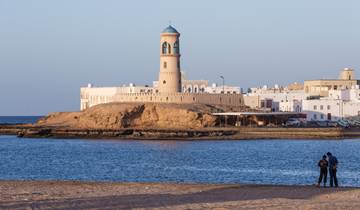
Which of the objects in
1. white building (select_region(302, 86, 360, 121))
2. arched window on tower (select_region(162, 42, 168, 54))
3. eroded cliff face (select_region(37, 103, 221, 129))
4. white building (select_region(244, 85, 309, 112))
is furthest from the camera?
white building (select_region(244, 85, 309, 112))

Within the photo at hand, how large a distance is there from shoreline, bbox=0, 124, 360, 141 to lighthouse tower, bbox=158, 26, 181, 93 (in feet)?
27.8

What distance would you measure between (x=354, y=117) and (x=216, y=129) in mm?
20263

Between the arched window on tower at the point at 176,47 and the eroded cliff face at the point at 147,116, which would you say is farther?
the arched window on tower at the point at 176,47

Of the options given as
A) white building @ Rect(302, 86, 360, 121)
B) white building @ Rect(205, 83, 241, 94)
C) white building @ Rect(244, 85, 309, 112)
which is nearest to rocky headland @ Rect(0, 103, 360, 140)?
white building @ Rect(302, 86, 360, 121)

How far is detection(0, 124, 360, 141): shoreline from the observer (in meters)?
83.0

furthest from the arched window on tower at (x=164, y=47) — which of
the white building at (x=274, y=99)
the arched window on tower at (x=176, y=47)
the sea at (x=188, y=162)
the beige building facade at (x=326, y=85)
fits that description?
the beige building facade at (x=326, y=85)

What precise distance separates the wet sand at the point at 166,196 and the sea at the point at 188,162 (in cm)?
836

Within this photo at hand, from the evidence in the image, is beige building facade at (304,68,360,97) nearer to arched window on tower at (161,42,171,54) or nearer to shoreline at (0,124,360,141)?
arched window on tower at (161,42,171,54)

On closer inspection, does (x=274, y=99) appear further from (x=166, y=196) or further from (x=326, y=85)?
(x=166, y=196)

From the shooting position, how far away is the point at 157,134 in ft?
284

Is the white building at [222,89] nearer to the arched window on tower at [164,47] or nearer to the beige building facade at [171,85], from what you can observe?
the beige building facade at [171,85]

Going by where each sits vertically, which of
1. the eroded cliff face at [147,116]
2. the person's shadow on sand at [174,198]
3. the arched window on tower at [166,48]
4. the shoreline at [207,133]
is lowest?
the person's shadow on sand at [174,198]

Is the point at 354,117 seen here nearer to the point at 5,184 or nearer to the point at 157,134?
the point at 157,134

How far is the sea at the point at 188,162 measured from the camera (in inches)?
1539
